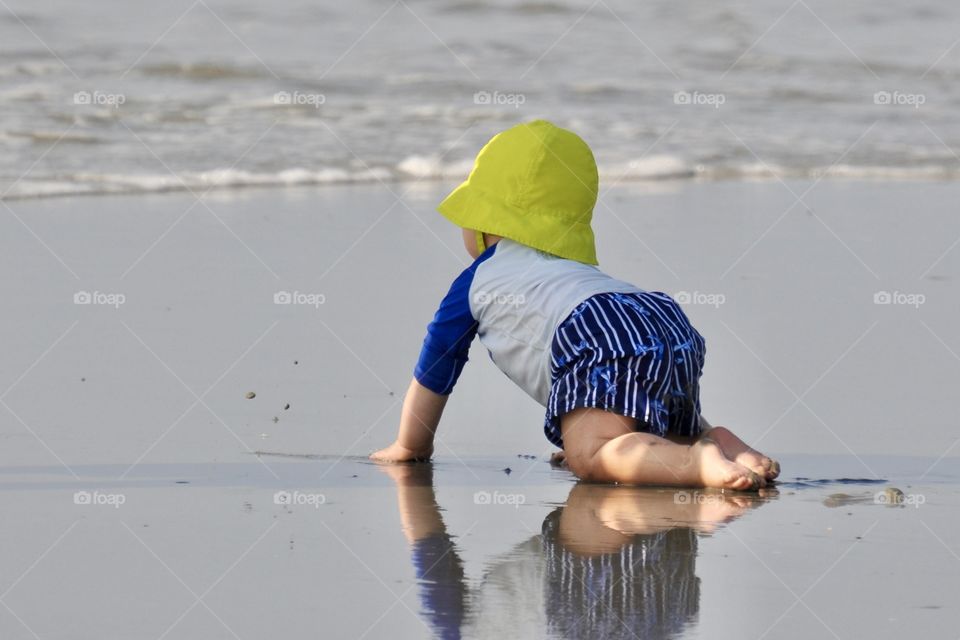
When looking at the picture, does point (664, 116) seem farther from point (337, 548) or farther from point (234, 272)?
point (337, 548)

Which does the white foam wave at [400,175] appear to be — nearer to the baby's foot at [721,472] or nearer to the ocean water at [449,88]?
the ocean water at [449,88]

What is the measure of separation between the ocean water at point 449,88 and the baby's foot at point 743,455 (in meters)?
4.43

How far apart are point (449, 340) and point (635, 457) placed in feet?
1.94

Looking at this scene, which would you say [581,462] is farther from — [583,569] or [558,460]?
[583,569]

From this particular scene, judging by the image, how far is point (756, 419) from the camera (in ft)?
13.4

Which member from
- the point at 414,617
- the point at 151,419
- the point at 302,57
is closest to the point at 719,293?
the point at 151,419

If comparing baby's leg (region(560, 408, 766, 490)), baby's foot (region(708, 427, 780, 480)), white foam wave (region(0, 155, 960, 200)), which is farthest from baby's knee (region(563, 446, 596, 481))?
white foam wave (region(0, 155, 960, 200))

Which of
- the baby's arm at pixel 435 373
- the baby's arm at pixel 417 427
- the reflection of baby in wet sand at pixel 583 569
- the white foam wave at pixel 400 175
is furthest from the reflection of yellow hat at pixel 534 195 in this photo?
the white foam wave at pixel 400 175

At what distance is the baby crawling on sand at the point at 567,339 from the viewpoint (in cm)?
351

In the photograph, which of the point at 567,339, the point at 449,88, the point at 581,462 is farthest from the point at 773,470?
the point at 449,88

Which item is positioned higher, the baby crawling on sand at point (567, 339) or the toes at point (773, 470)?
the baby crawling on sand at point (567, 339)

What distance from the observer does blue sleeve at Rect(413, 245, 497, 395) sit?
380cm

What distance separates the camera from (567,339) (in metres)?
3.58

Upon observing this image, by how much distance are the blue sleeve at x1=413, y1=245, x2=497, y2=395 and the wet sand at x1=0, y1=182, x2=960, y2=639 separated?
7.7 inches
